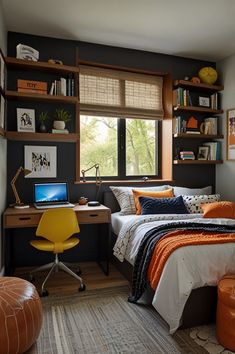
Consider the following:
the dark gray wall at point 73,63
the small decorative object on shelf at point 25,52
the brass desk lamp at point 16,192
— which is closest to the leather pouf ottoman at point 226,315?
the dark gray wall at point 73,63

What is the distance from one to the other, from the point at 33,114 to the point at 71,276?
1891 millimetres

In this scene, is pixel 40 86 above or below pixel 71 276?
above

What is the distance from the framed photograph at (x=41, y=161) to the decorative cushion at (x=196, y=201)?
1663mm

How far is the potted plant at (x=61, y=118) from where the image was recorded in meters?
3.27

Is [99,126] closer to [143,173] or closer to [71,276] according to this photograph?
[143,173]

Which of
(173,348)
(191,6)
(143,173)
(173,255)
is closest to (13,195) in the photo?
(143,173)

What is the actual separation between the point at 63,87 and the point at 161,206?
1758 millimetres

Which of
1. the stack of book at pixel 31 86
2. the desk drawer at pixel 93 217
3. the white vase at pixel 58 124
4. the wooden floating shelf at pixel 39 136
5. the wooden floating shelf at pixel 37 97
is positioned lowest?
the desk drawer at pixel 93 217

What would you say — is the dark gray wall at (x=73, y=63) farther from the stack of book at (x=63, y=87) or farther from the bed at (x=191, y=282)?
the bed at (x=191, y=282)

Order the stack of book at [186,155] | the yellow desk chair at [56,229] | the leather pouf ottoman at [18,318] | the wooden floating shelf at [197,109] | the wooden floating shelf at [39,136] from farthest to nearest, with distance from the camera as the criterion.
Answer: the stack of book at [186,155]
the wooden floating shelf at [197,109]
the wooden floating shelf at [39,136]
the yellow desk chair at [56,229]
the leather pouf ottoman at [18,318]

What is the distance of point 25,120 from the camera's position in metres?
3.22

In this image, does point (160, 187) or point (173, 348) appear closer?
point (173, 348)

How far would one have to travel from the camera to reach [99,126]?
3.78 meters

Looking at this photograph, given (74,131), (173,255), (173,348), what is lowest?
(173,348)
